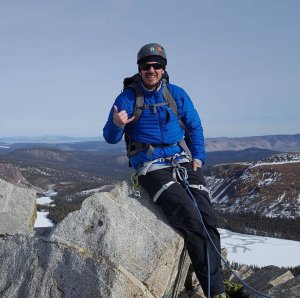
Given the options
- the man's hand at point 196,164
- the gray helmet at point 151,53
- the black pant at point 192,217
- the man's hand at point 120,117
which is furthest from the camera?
the man's hand at point 196,164

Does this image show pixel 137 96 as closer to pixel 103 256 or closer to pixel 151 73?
pixel 151 73

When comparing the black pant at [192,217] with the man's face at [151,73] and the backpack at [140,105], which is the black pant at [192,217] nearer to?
the backpack at [140,105]

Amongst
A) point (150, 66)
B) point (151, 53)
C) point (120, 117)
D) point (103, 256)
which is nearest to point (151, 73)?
point (150, 66)

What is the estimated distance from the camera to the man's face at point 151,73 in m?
9.70

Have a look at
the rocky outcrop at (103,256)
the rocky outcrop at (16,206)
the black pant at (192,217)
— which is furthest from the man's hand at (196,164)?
the rocky outcrop at (16,206)

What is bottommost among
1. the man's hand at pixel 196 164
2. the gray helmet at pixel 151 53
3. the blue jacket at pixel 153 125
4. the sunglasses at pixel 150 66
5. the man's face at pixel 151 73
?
the man's hand at pixel 196 164

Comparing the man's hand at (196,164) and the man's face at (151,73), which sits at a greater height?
the man's face at (151,73)

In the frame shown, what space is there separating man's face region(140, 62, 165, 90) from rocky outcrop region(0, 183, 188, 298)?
3077 millimetres

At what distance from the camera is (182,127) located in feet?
34.1

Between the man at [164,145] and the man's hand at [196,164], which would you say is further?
the man's hand at [196,164]

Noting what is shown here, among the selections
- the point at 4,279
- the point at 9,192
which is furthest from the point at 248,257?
the point at 4,279

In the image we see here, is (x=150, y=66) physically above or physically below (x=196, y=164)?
above

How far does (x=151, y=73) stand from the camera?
9.73 meters

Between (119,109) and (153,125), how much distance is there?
94 cm
